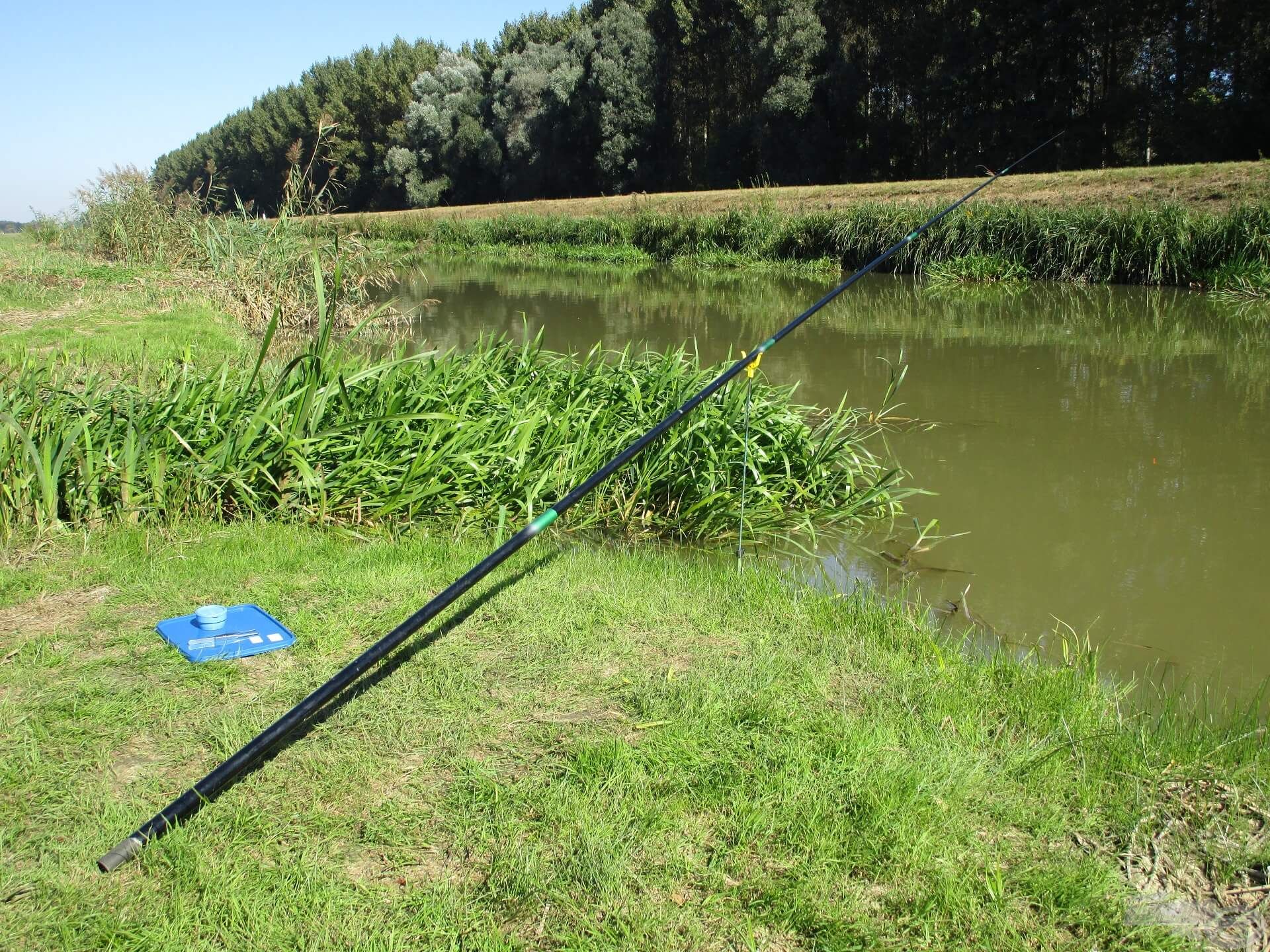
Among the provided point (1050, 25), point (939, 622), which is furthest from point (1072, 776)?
point (1050, 25)

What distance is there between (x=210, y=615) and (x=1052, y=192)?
58.7ft

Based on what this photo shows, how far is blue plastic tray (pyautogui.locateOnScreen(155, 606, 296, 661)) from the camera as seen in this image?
2910 mm

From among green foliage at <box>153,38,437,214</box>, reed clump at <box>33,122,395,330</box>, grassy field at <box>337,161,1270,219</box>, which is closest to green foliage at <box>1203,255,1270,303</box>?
grassy field at <box>337,161,1270,219</box>

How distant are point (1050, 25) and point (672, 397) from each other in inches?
1043

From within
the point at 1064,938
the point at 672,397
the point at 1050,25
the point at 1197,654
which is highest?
the point at 1050,25

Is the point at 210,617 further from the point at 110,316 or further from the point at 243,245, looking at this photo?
the point at 243,245

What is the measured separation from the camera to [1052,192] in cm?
1761

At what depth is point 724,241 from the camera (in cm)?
2141

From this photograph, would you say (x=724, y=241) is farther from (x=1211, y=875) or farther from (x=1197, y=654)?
(x=1211, y=875)

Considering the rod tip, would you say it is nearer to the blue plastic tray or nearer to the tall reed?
the blue plastic tray

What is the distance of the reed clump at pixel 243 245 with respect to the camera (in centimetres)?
940

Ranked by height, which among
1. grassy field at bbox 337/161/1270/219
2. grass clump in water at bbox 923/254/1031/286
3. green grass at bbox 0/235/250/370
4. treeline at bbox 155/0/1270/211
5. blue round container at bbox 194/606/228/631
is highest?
treeline at bbox 155/0/1270/211

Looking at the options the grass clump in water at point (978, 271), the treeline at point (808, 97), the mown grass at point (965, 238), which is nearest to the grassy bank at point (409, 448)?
the treeline at point (808, 97)

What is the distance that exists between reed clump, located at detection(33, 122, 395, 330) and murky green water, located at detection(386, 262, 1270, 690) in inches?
71.2
